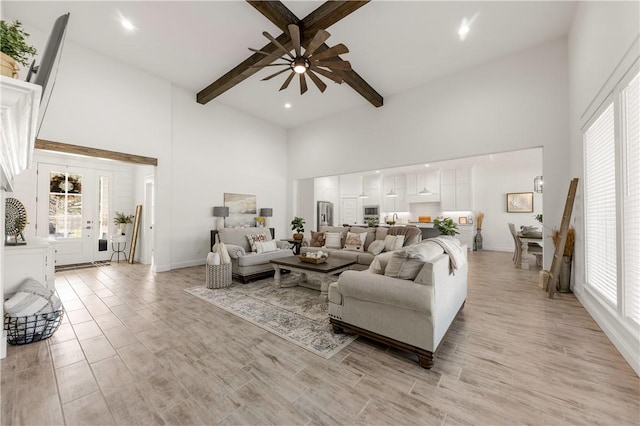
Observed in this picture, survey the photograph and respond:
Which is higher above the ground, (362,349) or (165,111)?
(165,111)

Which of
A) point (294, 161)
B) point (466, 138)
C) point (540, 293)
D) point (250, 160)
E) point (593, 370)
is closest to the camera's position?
point (593, 370)

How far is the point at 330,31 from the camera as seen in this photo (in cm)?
408

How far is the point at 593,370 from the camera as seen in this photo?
1979 mm

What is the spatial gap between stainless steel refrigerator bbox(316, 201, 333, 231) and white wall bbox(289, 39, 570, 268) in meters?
2.16

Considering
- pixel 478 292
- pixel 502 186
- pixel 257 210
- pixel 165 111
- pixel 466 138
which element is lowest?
pixel 478 292

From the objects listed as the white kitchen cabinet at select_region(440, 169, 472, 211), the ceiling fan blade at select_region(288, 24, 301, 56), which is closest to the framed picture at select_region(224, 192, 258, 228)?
the ceiling fan blade at select_region(288, 24, 301, 56)

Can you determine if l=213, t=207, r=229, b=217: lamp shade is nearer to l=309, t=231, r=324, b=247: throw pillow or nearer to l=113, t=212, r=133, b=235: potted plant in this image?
l=309, t=231, r=324, b=247: throw pillow

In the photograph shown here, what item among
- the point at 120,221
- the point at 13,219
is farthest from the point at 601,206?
the point at 120,221

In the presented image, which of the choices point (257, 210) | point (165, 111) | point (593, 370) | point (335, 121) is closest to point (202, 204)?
point (257, 210)

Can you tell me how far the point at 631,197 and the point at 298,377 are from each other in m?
3.20

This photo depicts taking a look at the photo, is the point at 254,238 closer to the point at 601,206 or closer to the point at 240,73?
the point at 240,73

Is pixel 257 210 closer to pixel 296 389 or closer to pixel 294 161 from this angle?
pixel 294 161

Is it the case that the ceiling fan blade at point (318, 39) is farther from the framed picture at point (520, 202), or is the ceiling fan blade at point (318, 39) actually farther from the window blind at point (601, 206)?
the framed picture at point (520, 202)

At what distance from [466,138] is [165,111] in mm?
6454
